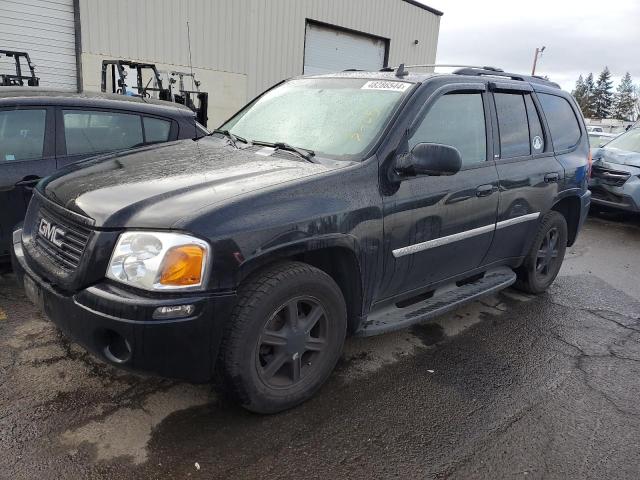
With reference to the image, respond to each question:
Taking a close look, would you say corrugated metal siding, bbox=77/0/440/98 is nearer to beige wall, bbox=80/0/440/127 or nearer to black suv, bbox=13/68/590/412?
beige wall, bbox=80/0/440/127

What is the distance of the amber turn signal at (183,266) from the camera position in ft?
7.17

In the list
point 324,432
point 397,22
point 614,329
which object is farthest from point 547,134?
point 397,22

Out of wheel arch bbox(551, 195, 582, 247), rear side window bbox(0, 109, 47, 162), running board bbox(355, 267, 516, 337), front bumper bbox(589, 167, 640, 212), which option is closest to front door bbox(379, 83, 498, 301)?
running board bbox(355, 267, 516, 337)

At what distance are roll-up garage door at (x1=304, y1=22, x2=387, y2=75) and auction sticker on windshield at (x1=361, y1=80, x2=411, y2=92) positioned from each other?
13956 mm

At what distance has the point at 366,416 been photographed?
2777mm

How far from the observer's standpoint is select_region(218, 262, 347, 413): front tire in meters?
2.38

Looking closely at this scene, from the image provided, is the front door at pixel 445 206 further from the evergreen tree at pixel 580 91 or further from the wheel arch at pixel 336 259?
the evergreen tree at pixel 580 91

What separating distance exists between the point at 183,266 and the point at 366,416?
1.32 meters

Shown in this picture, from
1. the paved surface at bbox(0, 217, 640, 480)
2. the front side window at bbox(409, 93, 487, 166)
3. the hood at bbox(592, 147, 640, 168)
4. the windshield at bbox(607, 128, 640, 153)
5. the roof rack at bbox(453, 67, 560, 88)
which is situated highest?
the roof rack at bbox(453, 67, 560, 88)

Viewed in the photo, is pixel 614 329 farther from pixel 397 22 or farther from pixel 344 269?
pixel 397 22

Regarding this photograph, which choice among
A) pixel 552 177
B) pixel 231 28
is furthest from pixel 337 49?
pixel 552 177

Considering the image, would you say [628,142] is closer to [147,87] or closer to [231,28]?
[147,87]

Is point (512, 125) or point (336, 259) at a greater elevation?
point (512, 125)

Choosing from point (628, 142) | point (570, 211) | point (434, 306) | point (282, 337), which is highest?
point (628, 142)
